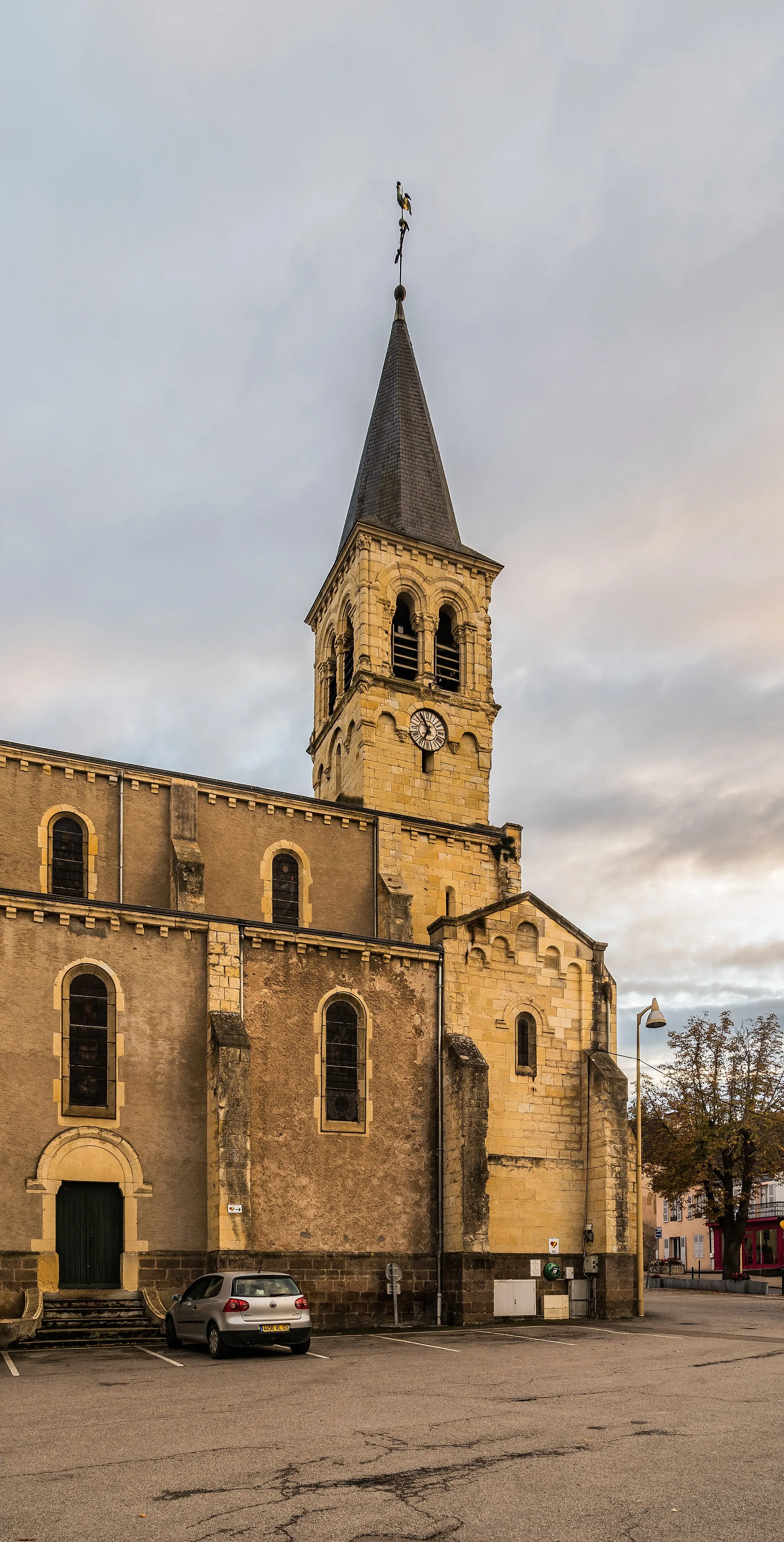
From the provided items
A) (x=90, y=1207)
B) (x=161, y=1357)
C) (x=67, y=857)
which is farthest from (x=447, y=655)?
(x=161, y=1357)

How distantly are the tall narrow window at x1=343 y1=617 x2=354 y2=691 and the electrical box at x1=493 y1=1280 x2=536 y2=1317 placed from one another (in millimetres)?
16769

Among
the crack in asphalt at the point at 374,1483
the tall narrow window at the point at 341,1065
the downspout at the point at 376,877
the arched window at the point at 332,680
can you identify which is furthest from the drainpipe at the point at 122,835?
the crack in asphalt at the point at 374,1483

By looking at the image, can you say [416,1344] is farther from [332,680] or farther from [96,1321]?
[332,680]

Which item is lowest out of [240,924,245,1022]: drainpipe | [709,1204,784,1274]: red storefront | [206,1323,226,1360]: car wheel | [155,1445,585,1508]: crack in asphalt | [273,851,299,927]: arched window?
[709,1204,784,1274]: red storefront

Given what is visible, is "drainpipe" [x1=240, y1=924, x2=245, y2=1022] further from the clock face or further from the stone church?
the clock face

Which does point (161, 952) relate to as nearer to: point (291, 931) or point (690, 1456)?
point (291, 931)

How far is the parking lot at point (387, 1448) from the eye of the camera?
788cm

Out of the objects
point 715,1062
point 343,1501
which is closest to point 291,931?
point 343,1501

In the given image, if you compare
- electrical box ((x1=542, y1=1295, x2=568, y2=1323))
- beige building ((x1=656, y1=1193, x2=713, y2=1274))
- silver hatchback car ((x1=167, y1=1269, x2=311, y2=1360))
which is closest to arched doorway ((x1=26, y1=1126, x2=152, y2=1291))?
silver hatchback car ((x1=167, y1=1269, x2=311, y2=1360))

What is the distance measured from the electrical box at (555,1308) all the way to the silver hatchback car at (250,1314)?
34.4ft

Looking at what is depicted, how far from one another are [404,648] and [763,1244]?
4568cm

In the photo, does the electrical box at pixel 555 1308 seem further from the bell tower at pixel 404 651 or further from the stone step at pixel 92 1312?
the bell tower at pixel 404 651

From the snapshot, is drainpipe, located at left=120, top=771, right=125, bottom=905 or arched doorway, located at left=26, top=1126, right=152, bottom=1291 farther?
drainpipe, located at left=120, top=771, right=125, bottom=905

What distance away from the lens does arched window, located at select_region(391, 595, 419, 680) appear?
3553cm
